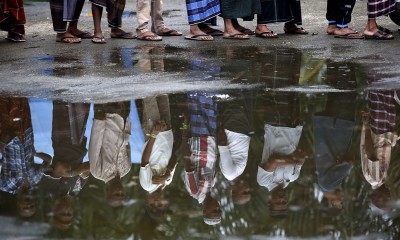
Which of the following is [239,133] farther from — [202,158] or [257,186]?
[257,186]

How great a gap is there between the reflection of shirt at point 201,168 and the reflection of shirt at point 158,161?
13 centimetres

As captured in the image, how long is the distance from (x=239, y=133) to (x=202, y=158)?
0.47 metres

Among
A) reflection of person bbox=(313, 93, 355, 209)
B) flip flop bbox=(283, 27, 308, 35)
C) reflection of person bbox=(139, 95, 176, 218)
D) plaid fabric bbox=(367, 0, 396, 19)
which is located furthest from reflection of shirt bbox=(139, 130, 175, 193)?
flip flop bbox=(283, 27, 308, 35)

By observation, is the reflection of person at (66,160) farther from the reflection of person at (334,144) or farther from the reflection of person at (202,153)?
the reflection of person at (334,144)

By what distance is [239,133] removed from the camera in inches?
192

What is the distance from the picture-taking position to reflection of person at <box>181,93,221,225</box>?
3.79 m

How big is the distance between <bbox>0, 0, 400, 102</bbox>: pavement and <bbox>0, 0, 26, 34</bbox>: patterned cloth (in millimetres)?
196

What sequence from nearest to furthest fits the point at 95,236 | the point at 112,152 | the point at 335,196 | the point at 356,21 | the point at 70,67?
1. the point at 95,236
2. the point at 335,196
3. the point at 112,152
4. the point at 70,67
5. the point at 356,21

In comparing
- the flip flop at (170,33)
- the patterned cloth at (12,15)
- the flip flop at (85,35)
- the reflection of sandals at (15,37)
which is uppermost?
the patterned cloth at (12,15)

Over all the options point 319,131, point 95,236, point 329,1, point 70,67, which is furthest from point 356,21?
point 95,236

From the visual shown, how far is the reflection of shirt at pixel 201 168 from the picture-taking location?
397 cm

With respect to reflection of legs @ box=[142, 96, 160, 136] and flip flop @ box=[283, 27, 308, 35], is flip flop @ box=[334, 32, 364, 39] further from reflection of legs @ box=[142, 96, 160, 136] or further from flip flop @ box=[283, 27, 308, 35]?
reflection of legs @ box=[142, 96, 160, 136]

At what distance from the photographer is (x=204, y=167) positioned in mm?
4316

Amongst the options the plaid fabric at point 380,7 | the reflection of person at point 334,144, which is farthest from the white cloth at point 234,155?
the plaid fabric at point 380,7
